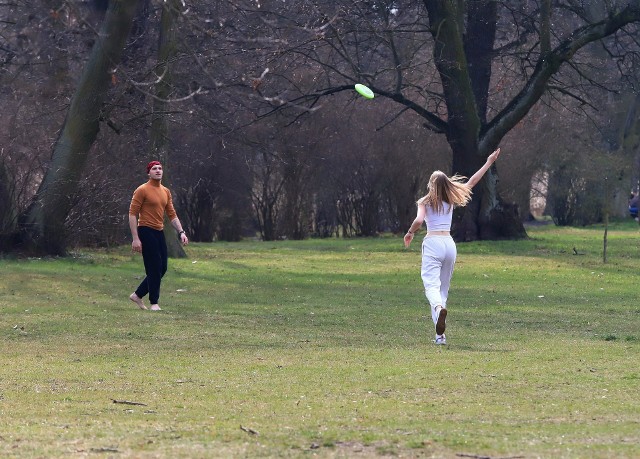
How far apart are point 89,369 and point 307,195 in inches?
1237

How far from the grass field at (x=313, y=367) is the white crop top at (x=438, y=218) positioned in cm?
129

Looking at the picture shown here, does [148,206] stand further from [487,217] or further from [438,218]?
[487,217]

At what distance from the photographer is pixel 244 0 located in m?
23.2

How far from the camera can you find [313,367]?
11.4 m

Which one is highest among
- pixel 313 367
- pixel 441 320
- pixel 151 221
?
pixel 151 221

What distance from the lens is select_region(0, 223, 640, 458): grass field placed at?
7.49m

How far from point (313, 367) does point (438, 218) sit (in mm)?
2792

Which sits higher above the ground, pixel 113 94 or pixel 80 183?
pixel 113 94

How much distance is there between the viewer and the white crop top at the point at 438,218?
43.7 ft

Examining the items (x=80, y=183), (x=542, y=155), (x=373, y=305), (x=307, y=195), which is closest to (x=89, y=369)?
(x=373, y=305)

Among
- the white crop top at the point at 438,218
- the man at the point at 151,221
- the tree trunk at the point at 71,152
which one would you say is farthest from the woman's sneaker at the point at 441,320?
the tree trunk at the point at 71,152

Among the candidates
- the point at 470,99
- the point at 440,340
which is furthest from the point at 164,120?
the point at 440,340

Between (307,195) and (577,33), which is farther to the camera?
(307,195)

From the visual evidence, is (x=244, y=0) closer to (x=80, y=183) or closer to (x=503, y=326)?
(x=80, y=183)
